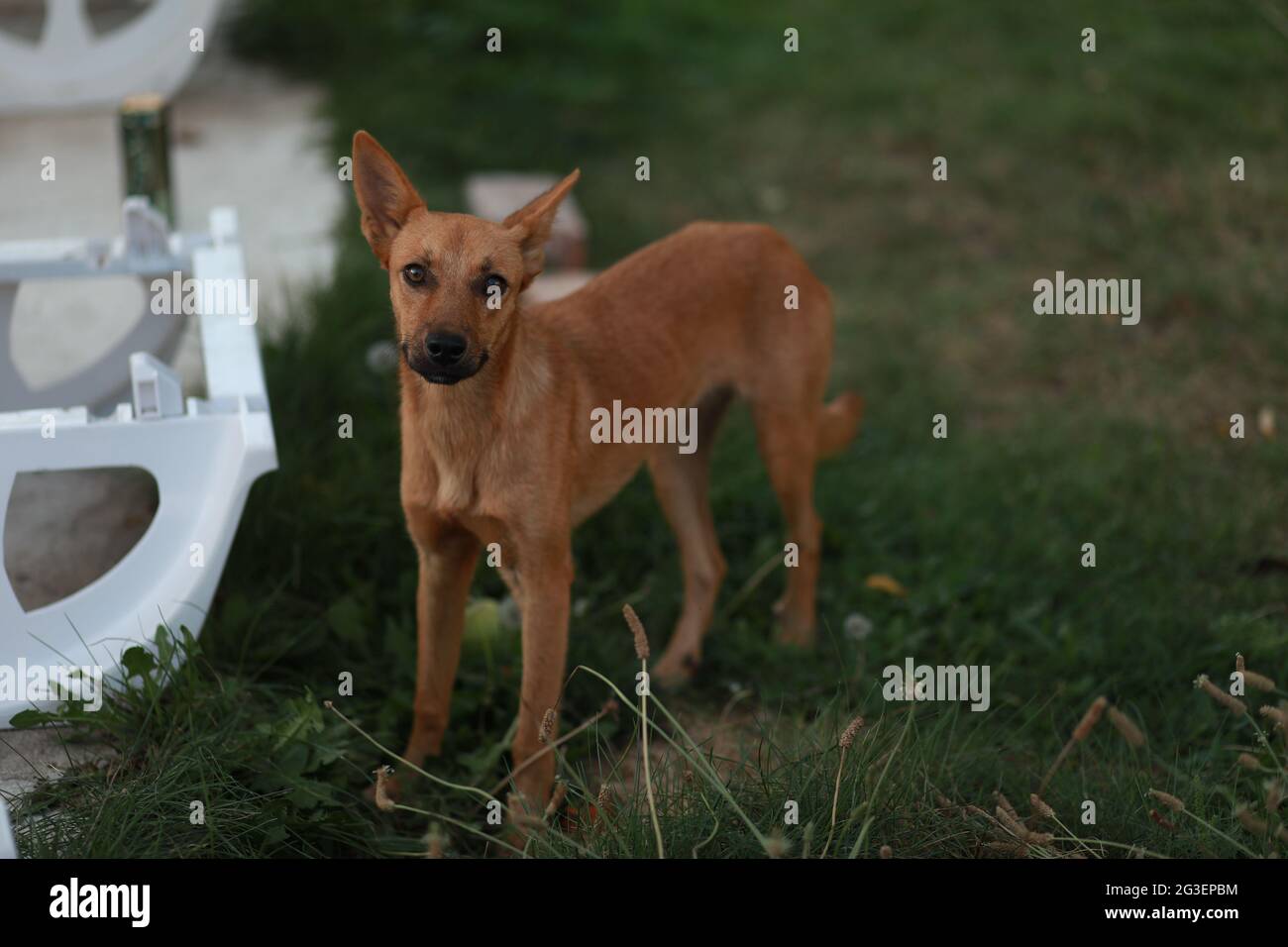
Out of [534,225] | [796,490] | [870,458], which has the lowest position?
[796,490]

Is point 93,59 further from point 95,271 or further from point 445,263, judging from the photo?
point 445,263

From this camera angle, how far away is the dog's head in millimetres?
3049

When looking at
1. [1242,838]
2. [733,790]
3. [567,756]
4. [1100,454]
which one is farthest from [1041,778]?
[1100,454]

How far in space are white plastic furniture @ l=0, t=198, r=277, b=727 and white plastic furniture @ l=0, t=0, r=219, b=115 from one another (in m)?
3.23

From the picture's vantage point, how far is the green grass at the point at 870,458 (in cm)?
331

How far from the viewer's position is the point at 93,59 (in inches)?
241

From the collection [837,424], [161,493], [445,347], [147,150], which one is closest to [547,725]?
[445,347]

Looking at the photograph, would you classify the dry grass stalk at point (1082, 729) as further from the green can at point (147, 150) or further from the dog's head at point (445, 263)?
the green can at point (147, 150)

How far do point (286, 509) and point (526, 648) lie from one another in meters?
1.28

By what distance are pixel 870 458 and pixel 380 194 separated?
9.90ft

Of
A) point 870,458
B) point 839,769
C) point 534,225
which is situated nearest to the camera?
Result: point 839,769

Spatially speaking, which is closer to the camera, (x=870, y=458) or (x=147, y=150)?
(x=147, y=150)

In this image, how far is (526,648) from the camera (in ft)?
11.7

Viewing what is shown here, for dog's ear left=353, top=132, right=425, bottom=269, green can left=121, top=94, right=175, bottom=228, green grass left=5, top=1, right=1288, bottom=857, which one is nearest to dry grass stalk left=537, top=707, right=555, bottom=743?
green grass left=5, top=1, right=1288, bottom=857
